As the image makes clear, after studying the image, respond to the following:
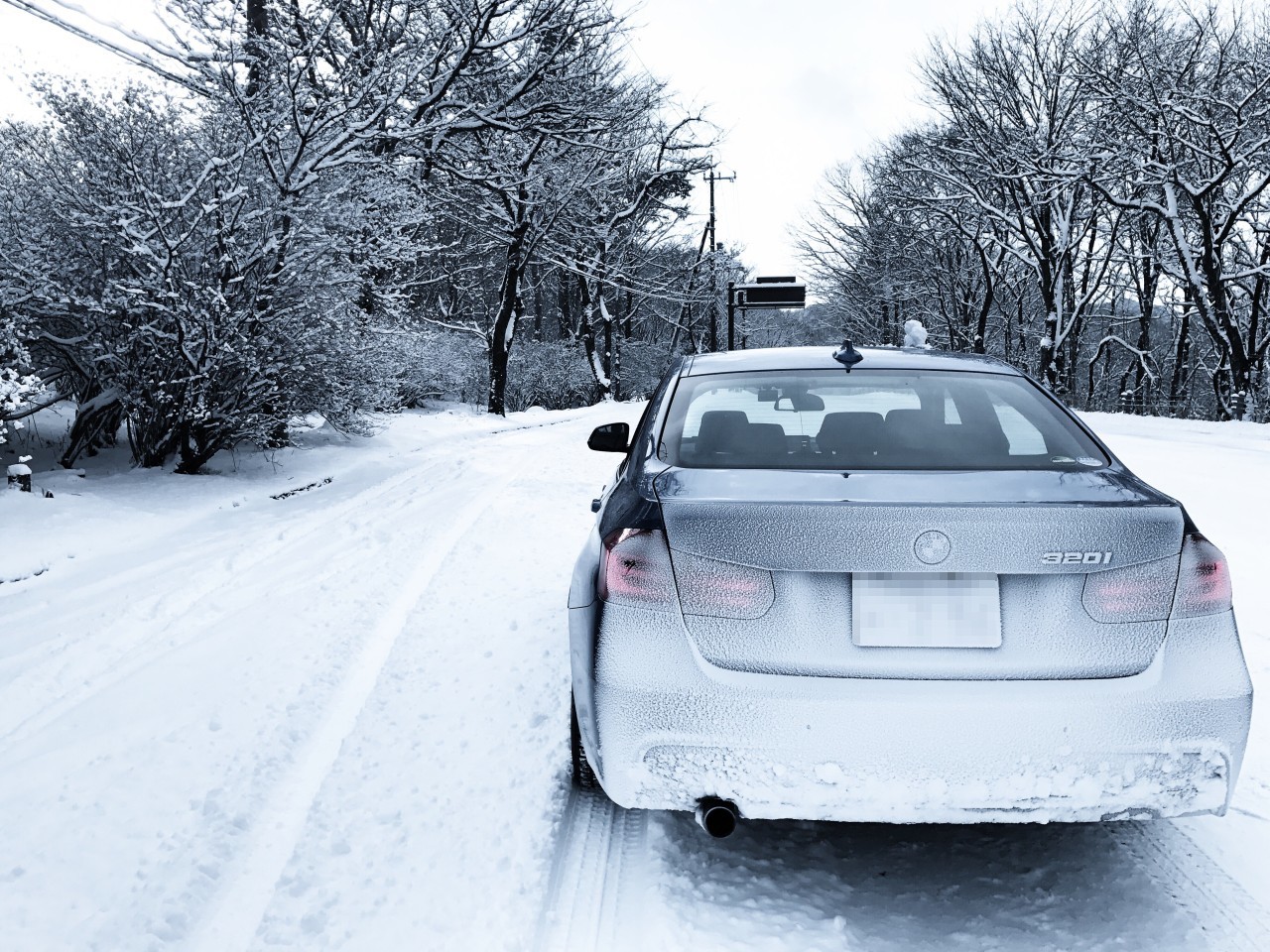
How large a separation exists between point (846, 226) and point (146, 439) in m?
36.0

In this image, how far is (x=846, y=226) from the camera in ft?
132

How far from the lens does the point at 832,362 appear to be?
3434 mm

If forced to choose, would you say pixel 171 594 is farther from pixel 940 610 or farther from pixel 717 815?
pixel 940 610

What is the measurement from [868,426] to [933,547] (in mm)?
1009

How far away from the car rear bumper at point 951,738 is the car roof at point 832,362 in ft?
4.58

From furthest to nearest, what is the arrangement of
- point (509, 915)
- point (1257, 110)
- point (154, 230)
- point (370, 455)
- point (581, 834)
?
point (1257, 110) → point (370, 455) → point (154, 230) → point (581, 834) → point (509, 915)

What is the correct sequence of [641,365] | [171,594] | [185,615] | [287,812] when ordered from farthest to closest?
1. [641,365]
2. [171,594]
3. [185,615]
4. [287,812]

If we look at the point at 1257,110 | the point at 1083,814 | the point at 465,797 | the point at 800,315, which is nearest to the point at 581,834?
the point at 465,797

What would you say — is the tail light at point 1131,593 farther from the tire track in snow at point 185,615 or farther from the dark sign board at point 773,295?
the dark sign board at point 773,295

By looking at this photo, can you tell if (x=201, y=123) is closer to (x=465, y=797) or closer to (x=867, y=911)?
(x=465, y=797)

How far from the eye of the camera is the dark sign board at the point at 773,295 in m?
35.5

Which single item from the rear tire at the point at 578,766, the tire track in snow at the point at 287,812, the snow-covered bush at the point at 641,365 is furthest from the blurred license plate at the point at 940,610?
the snow-covered bush at the point at 641,365

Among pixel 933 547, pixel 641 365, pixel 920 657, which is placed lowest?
pixel 641 365

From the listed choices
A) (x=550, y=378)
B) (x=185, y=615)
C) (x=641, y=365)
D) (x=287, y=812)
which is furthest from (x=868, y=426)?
(x=641, y=365)
